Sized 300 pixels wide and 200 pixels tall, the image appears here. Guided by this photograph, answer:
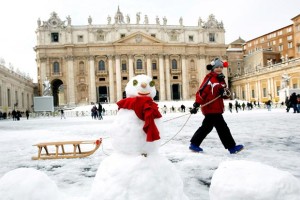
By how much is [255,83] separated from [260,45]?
48.3 feet

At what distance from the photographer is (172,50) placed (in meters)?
52.3

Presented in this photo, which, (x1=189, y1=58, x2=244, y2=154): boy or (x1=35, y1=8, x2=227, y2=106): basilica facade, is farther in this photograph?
(x1=35, y1=8, x2=227, y2=106): basilica facade

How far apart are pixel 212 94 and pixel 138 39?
46.3 m

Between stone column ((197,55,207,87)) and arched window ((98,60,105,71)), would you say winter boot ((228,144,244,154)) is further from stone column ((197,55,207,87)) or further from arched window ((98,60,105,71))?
stone column ((197,55,207,87))

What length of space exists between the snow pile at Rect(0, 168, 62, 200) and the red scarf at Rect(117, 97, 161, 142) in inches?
35.4

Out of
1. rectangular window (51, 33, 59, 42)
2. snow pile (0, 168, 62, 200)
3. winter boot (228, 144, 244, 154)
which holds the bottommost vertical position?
winter boot (228, 144, 244, 154)

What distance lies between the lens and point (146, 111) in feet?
8.07

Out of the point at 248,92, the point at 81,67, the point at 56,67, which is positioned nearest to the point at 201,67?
the point at 248,92

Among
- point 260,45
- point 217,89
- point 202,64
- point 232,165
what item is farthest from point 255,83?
point 232,165

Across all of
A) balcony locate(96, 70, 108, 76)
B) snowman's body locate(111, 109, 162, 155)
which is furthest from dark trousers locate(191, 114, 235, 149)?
balcony locate(96, 70, 108, 76)

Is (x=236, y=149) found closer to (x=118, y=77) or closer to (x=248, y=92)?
(x=248, y=92)

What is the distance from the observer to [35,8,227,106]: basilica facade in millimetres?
49344

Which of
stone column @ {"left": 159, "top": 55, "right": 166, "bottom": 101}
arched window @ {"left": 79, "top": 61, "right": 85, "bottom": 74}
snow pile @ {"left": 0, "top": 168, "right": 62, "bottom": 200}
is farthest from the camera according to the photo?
stone column @ {"left": 159, "top": 55, "right": 166, "bottom": 101}

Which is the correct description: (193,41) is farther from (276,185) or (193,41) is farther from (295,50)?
(276,185)
